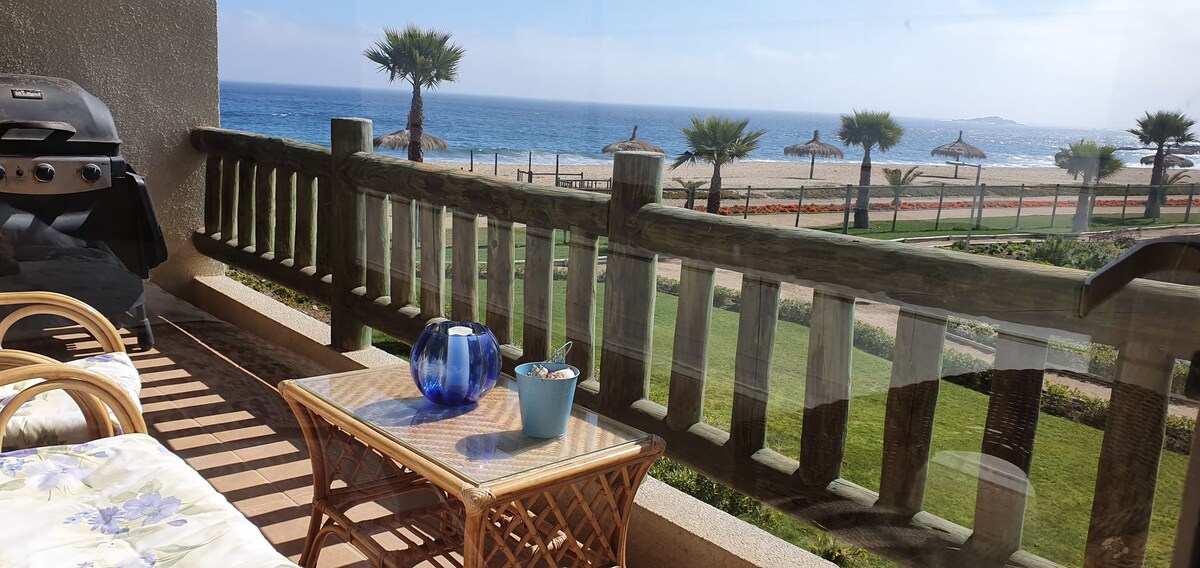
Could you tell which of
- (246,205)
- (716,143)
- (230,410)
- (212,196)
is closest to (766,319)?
(716,143)

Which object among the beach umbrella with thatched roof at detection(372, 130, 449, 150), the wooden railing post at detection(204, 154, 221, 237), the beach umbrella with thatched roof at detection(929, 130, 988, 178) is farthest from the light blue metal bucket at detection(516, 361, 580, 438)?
the wooden railing post at detection(204, 154, 221, 237)

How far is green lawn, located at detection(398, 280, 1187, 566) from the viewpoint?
58.6 inches

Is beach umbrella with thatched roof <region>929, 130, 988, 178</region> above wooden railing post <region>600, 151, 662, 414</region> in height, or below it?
above

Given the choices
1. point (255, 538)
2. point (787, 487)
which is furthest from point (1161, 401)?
point (255, 538)

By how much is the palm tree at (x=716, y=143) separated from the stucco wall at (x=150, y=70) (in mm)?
2911

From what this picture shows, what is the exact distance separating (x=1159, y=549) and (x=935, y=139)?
72 centimetres

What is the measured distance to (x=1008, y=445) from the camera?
1595 mm

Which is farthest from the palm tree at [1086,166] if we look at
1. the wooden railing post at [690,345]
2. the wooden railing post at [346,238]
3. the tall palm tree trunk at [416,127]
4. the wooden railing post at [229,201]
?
the wooden railing post at [229,201]

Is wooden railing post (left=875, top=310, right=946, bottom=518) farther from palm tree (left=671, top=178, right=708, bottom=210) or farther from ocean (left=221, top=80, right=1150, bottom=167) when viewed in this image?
palm tree (left=671, top=178, right=708, bottom=210)

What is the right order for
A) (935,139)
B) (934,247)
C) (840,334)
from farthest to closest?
(840,334), (934,247), (935,139)

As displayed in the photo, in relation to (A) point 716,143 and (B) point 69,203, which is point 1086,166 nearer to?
(A) point 716,143

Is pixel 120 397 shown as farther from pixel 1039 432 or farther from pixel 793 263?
pixel 1039 432

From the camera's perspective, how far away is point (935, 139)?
4.96ft

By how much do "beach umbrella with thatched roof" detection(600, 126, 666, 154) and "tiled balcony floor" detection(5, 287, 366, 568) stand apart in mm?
1186
